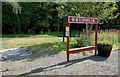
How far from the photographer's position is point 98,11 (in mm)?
13000

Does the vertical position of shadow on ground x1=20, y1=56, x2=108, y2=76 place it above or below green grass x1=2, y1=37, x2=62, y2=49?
above

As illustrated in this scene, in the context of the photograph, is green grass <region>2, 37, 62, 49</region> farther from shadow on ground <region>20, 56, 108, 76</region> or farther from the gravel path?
shadow on ground <region>20, 56, 108, 76</region>

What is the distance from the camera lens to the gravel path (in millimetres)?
6508

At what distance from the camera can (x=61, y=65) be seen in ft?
24.4

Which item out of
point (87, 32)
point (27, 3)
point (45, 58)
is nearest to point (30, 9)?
point (27, 3)

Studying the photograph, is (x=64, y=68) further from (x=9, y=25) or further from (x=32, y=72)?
(x=9, y=25)

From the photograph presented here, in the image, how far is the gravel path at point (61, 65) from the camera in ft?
21.4

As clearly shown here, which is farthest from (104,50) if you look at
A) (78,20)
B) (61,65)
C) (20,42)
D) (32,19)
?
(32,19)

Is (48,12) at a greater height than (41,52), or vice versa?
(48,12)

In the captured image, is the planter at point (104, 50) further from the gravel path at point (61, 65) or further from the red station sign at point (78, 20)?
the red station sign at point (78, 20)

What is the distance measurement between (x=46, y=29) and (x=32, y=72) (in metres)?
22.3

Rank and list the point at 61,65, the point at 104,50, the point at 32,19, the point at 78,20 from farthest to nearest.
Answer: the point at 32,19 < the point at 104,50 < the point at 78,20 < the point at 61,65

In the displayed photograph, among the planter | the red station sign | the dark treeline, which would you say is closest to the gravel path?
the planter

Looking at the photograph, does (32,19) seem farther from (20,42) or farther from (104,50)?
(104,50)
